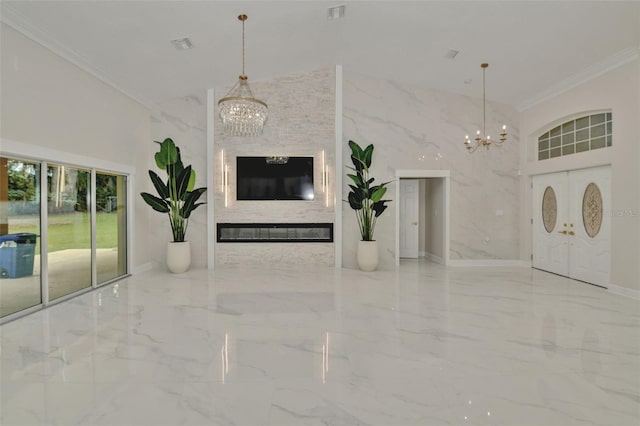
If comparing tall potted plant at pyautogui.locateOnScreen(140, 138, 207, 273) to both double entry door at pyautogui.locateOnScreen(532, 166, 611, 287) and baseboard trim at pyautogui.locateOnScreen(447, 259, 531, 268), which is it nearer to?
baseboard trim at pyautogui.locateOnScreen(447, 259, 531, 268)

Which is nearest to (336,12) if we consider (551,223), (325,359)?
(325,359)

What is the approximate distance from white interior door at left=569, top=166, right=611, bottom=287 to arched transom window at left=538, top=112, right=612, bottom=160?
42 centimetres

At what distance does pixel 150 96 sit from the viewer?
6.70 meters

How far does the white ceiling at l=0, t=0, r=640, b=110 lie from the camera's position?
4.17 meters

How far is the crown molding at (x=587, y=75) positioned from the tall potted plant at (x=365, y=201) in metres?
3.35

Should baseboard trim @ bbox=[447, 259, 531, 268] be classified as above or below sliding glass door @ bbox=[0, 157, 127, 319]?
below

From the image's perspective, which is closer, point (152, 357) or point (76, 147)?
point (152, 357)

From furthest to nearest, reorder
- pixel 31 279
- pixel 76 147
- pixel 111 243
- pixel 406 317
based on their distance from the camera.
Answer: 1. pixel 111 243
2. pixel 76 147
3. pixel 31 279
4. pixel 406 317

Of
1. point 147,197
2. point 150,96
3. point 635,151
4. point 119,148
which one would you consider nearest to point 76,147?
point 119,148

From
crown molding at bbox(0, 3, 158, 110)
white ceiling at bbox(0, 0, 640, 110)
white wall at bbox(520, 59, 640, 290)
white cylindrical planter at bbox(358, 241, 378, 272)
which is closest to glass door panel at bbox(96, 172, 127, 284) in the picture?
crown molding at bbox(0, 3, 158, 110)

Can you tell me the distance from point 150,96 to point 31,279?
12.9 ft

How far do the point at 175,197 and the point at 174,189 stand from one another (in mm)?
149

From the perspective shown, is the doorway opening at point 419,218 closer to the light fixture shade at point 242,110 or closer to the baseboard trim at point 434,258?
the baseboard trim at point 434,258

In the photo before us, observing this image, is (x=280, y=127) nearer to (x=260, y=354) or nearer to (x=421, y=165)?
(x=421, y=165)
